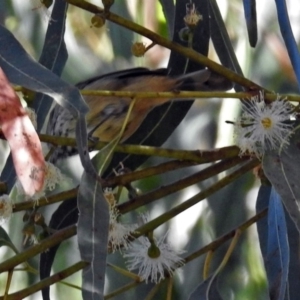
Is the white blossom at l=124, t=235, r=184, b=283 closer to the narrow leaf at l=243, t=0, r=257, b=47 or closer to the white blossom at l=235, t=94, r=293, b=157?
the white blossom at l=235, t=94, r=293, b=157

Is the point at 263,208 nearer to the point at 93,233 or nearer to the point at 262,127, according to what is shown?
the point at 262,127

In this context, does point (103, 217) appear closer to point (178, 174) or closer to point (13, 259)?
point (13, 259)

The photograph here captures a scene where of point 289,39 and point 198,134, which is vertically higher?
point 198,134

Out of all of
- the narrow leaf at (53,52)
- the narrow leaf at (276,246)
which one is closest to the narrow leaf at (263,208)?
the narrow leaf at (276,246)

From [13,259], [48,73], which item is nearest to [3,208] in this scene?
[13,259]

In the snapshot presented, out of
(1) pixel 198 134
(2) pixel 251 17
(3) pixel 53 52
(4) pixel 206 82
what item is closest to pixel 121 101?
(1) pixel 198 134

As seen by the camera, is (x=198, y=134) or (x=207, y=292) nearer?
(x=207, y=292)

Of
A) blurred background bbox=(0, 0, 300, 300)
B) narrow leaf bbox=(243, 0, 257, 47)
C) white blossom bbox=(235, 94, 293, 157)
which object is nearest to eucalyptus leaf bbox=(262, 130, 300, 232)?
white blossom bbox=(235, 94, 293, 157)
